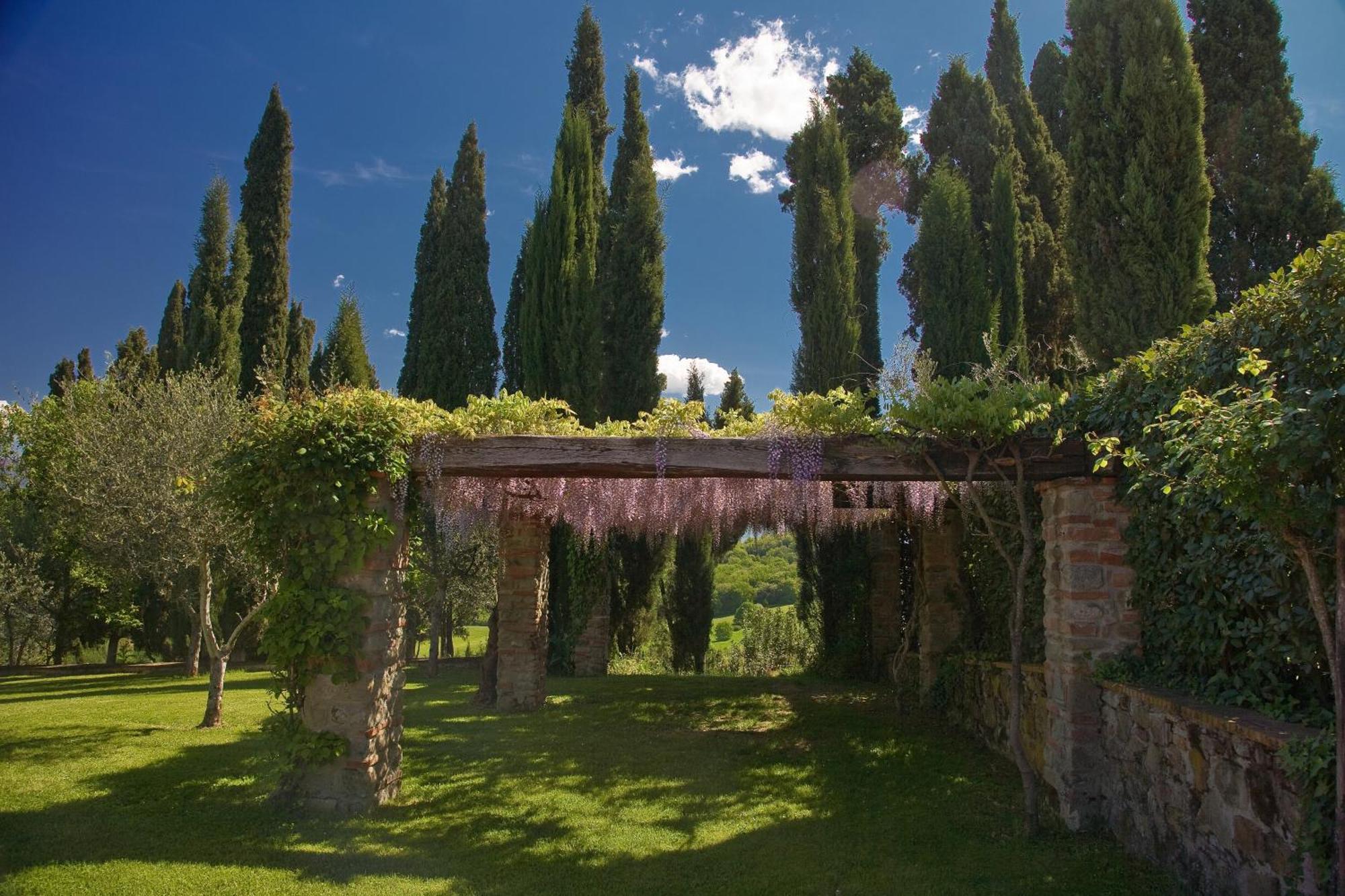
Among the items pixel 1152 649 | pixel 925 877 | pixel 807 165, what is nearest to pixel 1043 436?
pixel 1152 649

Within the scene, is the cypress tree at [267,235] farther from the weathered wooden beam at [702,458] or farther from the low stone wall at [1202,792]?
the low stone wall at [1202,792]

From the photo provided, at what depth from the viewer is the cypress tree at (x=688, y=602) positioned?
12.5 m

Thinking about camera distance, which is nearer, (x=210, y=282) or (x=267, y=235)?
(x=210, y=282)

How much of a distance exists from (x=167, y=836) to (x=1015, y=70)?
47.3ft

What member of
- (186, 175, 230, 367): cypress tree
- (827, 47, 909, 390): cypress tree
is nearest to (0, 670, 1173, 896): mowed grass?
(186, 175, 230, 367): cypress tree

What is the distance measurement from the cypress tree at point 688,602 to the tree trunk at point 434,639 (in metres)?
3.51

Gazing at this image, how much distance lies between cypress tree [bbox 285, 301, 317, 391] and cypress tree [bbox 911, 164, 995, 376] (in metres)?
11.1

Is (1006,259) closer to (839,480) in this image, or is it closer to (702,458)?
(839,480)

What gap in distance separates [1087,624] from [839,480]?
59.6 inches

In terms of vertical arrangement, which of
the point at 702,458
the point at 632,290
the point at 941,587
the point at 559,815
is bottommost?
the point at 559,815

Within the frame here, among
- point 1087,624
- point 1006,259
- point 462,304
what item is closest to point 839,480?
point 1087,624

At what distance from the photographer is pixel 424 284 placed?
15.0m

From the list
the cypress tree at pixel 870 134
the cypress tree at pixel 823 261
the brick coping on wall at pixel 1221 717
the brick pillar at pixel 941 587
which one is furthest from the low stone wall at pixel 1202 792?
the cypress tree at pixel 870 134

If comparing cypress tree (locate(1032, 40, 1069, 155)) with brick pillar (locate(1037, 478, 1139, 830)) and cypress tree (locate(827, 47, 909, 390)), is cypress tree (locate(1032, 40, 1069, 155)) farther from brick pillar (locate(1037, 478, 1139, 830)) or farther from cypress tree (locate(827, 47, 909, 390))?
brick pillar (locate(1037, 478, 1139, 830))
